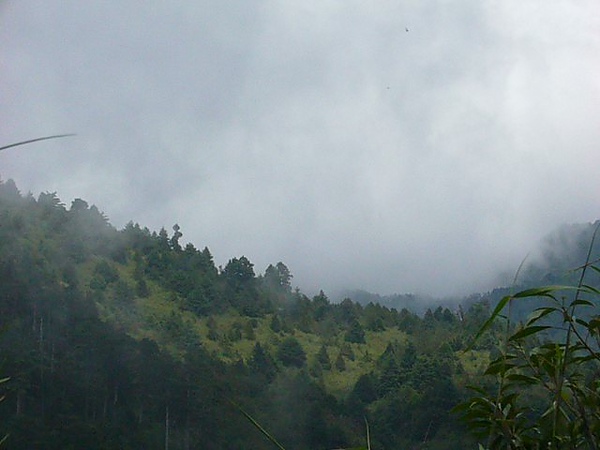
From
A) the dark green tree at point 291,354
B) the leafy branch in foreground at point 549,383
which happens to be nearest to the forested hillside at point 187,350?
the dark green tree at point 291,354

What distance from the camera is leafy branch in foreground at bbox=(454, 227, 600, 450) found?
583 millimetres

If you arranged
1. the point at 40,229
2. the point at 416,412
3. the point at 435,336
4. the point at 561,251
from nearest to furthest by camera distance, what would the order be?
the point at 561,251
the point at 416,412
the point at 40,229
the point at 435,336

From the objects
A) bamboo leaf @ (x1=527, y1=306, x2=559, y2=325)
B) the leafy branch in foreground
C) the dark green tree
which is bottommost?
the dark green tree

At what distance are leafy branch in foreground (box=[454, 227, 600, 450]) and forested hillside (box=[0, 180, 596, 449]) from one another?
12.9 metres

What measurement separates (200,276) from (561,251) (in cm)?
3064

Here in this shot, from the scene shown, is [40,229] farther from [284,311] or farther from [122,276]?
[284,311]

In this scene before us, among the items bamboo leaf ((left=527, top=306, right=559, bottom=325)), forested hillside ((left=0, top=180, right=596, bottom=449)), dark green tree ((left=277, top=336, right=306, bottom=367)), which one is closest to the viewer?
bamboo leaf ((left=527, top=306, right=559, bottom=325))

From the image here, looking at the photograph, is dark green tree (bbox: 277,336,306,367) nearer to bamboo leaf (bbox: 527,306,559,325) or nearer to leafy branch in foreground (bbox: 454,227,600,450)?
leafy branch in foreground (bbox: 454,227,600,450)

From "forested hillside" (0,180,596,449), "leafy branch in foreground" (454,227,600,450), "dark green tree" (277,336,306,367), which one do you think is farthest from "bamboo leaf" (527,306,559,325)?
"dark green tree" (277,336,306,367)

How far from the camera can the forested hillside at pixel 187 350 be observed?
1931 centimetres

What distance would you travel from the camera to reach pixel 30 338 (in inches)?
806

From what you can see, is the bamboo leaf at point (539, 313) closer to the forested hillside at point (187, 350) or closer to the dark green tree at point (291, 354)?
the forested hillside at point (187, 350)

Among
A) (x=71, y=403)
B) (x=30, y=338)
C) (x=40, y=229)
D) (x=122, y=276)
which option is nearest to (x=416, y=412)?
(x=71, y=403)

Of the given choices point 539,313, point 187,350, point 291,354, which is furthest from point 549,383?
point 291,354
